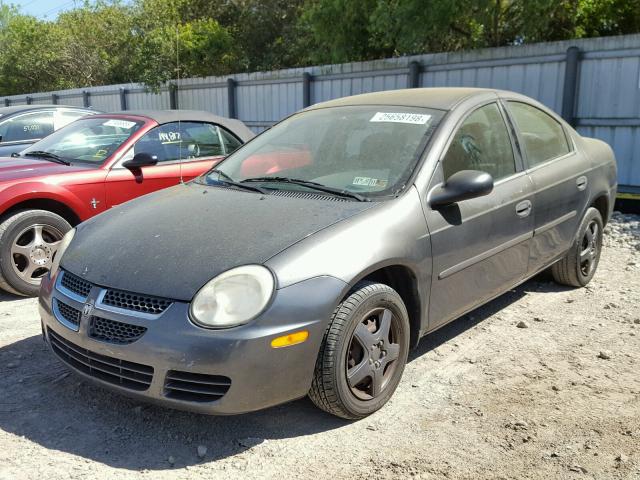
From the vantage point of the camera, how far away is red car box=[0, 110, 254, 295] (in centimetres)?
513

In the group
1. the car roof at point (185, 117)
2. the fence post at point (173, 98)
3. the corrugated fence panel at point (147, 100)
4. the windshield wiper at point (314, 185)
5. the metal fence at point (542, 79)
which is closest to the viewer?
the windshield wiper at point (314, 185)

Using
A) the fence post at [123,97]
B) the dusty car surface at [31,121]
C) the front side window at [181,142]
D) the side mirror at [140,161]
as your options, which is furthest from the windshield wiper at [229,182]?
the fence post at [123,97]

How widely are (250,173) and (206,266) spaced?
4.21ft

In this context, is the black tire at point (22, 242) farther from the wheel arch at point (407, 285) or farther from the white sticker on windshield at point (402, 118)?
the wheel arch at point (407, 285)

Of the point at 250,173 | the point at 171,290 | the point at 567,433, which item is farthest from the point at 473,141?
the point at 171,290

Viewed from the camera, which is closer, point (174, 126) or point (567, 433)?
point (567, 433)

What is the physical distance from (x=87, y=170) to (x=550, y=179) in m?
3.85

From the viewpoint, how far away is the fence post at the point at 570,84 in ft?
29.2

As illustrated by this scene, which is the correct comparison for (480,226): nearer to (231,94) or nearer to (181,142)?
(181,142)

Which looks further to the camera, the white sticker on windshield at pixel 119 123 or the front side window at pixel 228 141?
the front side window at pixel 228 141

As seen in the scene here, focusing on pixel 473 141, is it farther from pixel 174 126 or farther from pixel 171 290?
pixel 174 126

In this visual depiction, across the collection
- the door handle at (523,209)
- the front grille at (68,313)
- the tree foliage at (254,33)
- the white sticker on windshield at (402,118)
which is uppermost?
the tree foliage at (254,33)

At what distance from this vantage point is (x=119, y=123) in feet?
20.3

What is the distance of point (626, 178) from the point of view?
869cm
